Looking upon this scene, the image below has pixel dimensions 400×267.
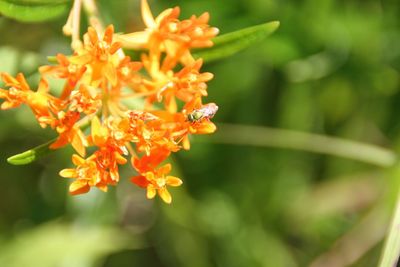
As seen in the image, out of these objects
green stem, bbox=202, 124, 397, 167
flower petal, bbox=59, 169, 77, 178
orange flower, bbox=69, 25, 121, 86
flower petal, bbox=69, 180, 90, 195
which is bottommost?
green stem, bbox=202, 124, 397, 167

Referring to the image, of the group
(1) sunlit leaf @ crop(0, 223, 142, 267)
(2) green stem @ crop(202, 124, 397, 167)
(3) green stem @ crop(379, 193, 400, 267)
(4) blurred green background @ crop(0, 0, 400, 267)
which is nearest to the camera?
(3) green stem @ crop(379, 193, 400, 267)

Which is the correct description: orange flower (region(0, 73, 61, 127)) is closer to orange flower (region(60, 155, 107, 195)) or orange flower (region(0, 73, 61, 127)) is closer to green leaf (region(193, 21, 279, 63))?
orange flower (region(60, 155, 107, 195))

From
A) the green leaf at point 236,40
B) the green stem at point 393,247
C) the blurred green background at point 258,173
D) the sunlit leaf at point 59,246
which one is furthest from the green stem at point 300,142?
the green leaf at point 236,40

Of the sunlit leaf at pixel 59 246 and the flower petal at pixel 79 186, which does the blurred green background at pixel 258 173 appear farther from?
the flower petal at pixel 79 186

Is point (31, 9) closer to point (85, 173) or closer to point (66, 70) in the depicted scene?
point (66, 70)

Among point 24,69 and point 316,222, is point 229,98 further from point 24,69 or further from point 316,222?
point 24,69

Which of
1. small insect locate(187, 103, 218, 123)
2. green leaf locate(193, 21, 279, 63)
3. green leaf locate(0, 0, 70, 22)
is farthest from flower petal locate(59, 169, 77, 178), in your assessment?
green leaf locate(193, 21, 279, 63)

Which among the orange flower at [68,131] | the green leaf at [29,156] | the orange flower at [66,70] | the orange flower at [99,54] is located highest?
the orange flower at [99,54]
